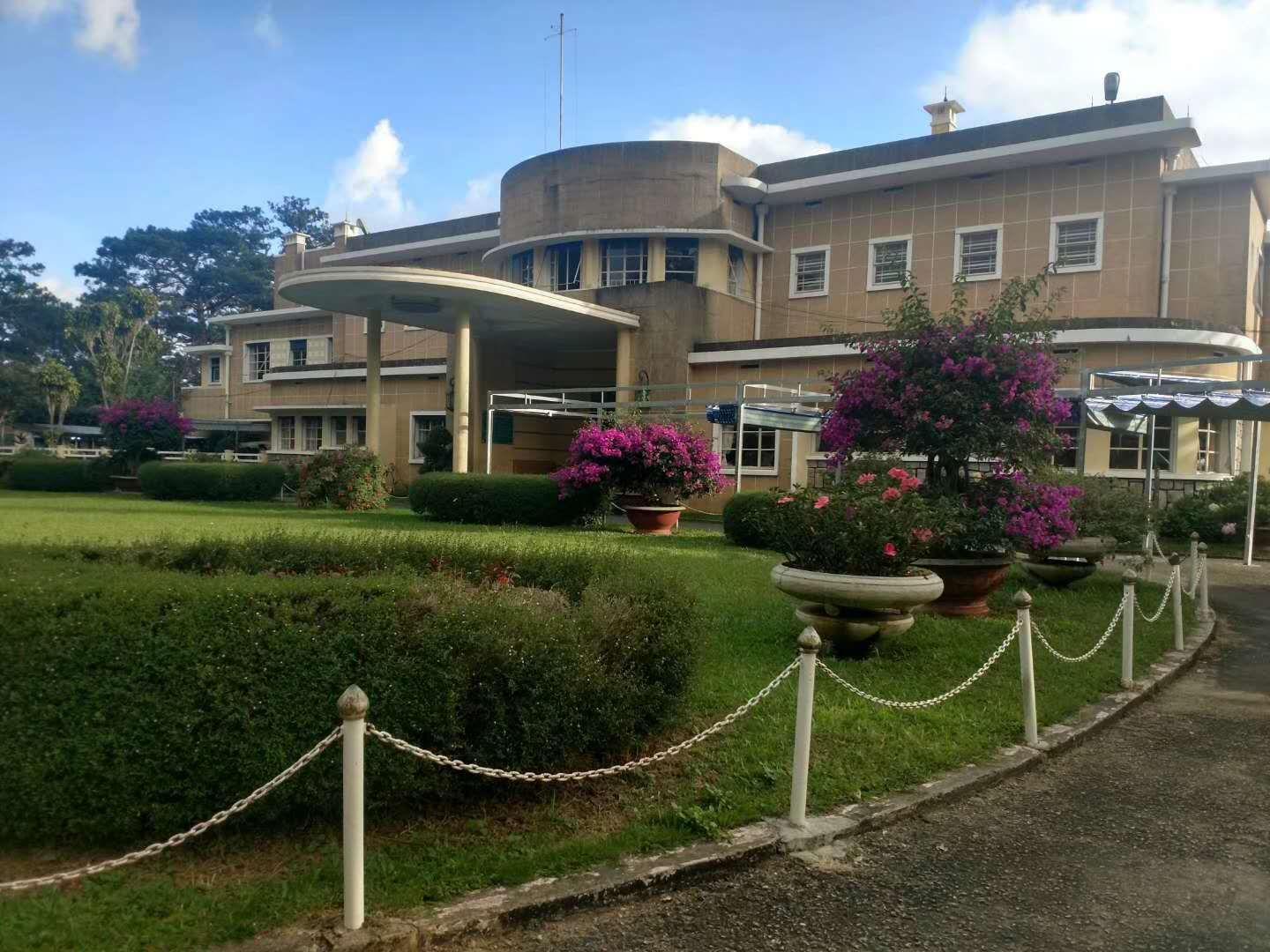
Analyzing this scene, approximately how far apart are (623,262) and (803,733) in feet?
73.6

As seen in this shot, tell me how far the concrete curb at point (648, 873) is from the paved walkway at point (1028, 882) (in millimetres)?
62

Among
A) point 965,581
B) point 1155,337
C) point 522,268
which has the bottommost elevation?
point 965,581

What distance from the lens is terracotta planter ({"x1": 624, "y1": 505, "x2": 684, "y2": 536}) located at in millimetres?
17062

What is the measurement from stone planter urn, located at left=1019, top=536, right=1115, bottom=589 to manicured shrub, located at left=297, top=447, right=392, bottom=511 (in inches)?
577

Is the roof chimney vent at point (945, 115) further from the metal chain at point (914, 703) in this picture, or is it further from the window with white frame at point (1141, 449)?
the metal chain at point (914, 703)

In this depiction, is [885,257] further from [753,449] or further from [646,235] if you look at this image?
[646,235]

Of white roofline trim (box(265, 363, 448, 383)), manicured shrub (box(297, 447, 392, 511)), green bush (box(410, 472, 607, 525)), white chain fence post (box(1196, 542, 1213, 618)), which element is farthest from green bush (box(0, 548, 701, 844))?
white roofline trim (box(265, 363, 448, 383))

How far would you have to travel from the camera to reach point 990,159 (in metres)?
22.3

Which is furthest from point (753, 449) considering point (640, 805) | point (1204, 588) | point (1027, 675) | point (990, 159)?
point (640, 805)

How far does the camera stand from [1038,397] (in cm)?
953

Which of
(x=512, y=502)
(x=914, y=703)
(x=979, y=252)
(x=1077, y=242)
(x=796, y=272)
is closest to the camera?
(x=914, y=703)

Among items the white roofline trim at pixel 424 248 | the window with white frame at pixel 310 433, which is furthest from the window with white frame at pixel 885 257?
the window with white frame at pixel 310 433

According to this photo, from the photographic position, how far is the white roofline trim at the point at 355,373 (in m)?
29.5

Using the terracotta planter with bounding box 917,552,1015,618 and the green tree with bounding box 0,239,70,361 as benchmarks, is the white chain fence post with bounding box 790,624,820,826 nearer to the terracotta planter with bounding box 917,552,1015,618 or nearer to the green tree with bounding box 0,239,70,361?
the terracotta planter with bounding box 917,552,1015,618
